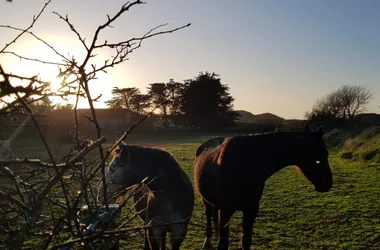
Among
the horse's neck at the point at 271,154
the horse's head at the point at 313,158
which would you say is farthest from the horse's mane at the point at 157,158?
the horse's head at the point at 313,158

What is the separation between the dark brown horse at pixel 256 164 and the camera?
4.39 meters

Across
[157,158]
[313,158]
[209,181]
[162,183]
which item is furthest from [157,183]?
[313,158]

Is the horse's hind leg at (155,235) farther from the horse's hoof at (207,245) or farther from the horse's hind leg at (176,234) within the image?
the horse's hoof at (207,245)

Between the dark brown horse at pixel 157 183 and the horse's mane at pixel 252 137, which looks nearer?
the dark brown horse at pixel 157 183

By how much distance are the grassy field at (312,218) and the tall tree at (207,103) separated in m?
38.3

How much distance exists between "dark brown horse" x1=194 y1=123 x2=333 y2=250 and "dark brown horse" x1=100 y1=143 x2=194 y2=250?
36.7 inches

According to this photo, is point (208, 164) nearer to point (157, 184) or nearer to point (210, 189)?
point (210, 189)

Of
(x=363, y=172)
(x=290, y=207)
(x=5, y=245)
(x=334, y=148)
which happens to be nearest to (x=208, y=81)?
(x=334, y=148)

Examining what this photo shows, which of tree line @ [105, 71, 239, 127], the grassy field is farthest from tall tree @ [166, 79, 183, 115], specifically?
the grassy field

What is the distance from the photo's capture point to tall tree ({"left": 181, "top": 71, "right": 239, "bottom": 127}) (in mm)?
49250

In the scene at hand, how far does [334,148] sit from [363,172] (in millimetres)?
10697

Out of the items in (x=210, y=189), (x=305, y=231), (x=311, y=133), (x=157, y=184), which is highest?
(x=311, y=133)

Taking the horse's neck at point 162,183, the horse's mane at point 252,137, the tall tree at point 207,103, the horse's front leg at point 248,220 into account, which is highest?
the tall tree at point 207,103

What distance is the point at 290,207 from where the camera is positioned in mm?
7773
